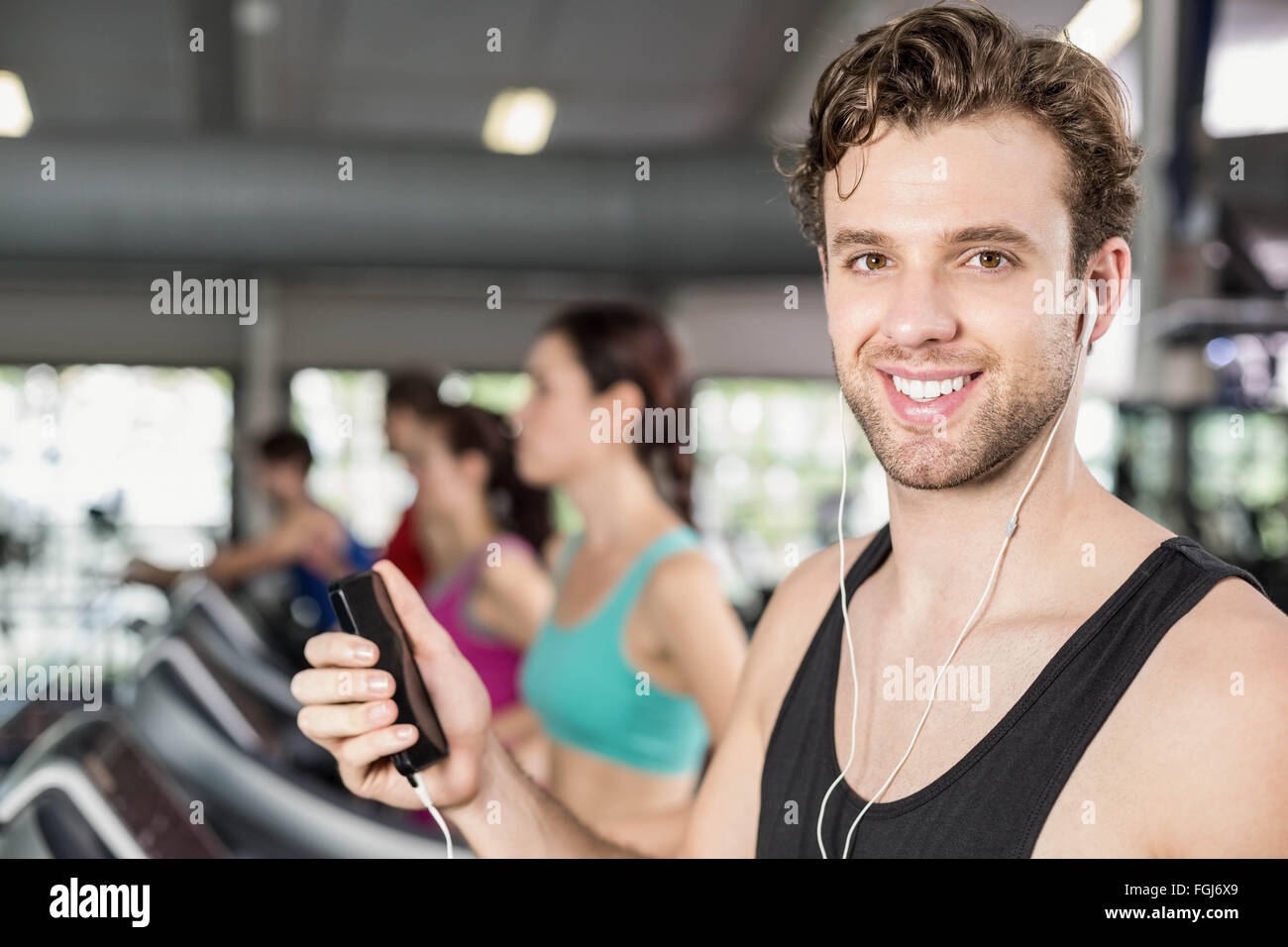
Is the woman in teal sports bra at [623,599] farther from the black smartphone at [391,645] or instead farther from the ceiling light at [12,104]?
the ceiling light at [12,104]

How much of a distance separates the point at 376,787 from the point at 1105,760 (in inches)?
22.7

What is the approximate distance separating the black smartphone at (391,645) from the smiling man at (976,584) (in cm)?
2

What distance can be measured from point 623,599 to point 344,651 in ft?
3.23

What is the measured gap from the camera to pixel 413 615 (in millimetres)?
1027

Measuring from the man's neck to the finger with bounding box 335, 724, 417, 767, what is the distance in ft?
1.39

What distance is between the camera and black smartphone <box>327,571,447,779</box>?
97 centimetres

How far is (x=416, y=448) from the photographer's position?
345cm

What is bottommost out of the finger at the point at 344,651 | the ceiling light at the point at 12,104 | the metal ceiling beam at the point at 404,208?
the finger at the point at 344,651

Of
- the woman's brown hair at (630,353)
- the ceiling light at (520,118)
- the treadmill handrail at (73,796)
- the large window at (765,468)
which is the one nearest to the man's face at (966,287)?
the treadmill handrail at (73,796)

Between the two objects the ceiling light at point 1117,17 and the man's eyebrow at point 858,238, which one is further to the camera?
the ceiling light at point 1117,17

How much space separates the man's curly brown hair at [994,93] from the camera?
3.14ft

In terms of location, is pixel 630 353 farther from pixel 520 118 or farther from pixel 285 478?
pixel 520 118
